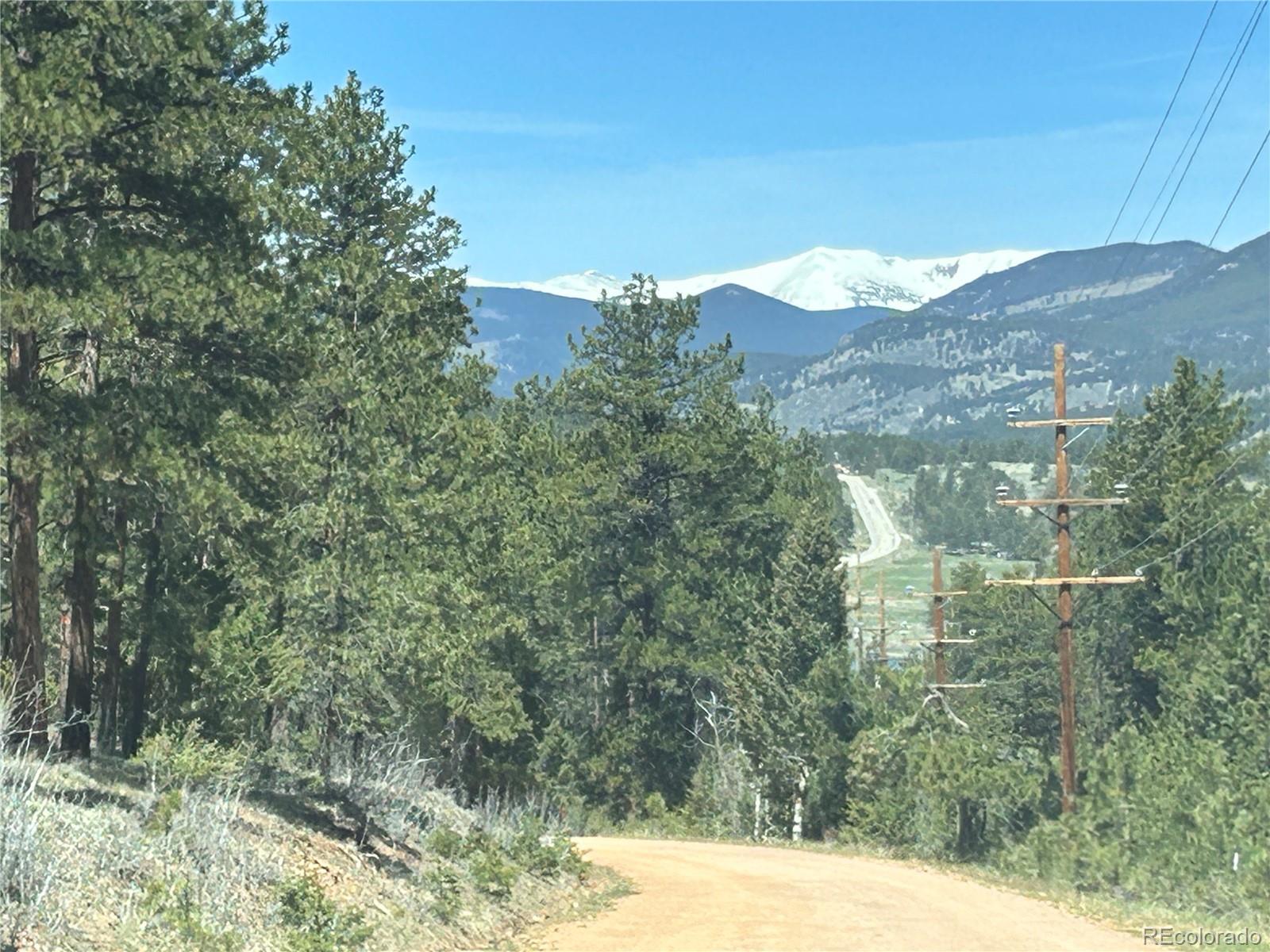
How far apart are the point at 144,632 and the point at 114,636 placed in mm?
685

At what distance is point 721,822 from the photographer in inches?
1672

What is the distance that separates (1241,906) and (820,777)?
22.4m

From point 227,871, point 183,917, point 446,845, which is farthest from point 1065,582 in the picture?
point 183,917

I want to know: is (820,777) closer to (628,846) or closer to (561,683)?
(561,683)

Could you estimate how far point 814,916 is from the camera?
16.4 metres

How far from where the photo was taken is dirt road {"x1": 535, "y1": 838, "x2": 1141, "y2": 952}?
1439 centimetres

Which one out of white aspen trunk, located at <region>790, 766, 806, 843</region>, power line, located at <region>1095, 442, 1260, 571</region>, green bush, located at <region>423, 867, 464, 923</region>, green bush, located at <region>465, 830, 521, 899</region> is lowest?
white aspen trunk, located at <region>790, 766, 806, 843</region>

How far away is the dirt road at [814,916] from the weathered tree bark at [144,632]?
870 centimetres

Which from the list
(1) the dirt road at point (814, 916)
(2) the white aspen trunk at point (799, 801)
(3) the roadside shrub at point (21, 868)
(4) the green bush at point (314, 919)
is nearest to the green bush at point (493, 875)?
(1) the dirt road at point (814, 916)

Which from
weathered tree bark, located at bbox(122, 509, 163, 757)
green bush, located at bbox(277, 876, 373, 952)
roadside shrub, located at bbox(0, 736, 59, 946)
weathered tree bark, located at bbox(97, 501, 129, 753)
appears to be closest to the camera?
roadside shrub, located at bbox(0, 736, 59, 946)

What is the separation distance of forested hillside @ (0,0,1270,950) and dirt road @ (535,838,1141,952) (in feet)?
4.52

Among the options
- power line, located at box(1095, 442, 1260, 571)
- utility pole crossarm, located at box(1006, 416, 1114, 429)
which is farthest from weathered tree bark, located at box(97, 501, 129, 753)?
power line, located at box(1095, 442, 1260, 571)

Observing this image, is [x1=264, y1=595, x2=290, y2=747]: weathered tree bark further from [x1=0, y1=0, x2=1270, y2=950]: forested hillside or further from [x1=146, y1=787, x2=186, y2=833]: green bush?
[x1=146, y1=787, x2=186, y2=833]: green bush

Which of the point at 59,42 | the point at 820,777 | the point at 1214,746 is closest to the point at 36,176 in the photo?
the point at 59,42
